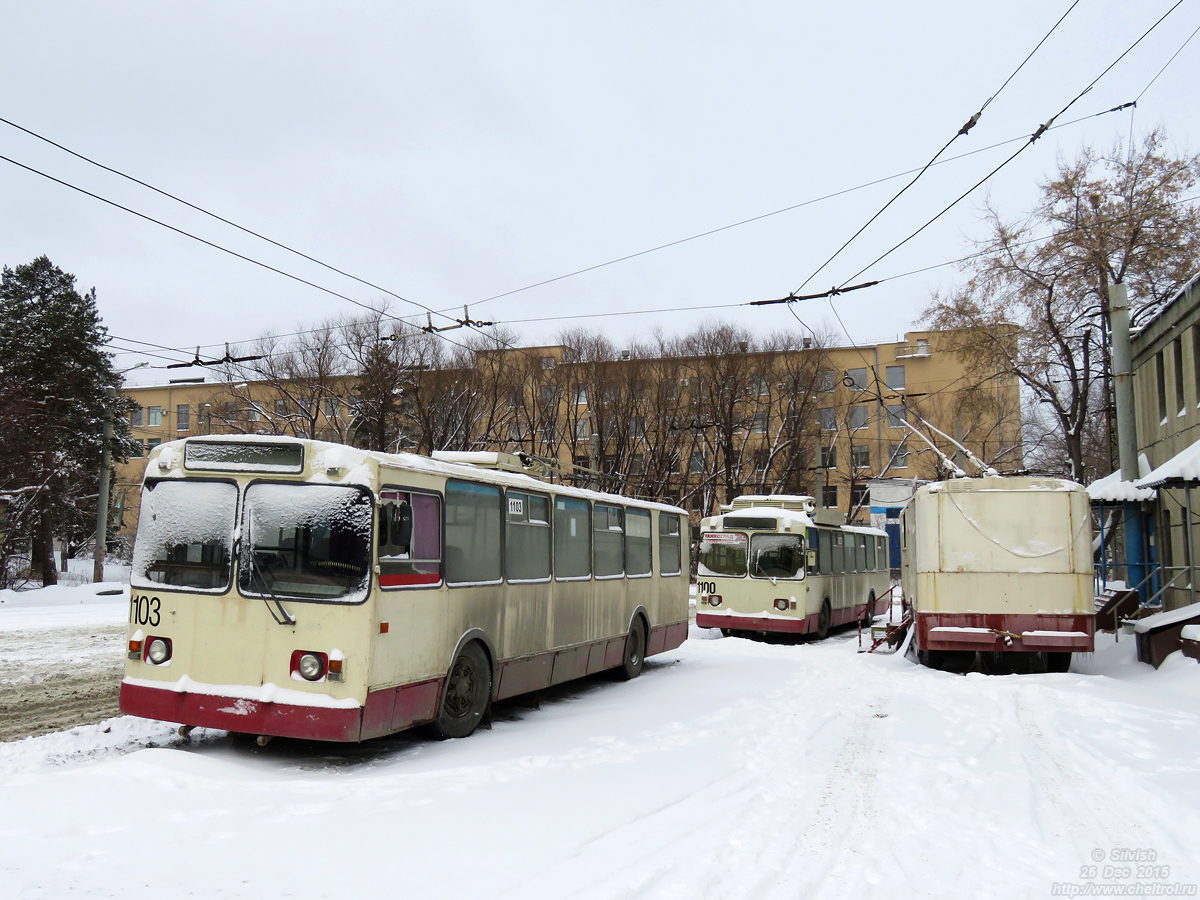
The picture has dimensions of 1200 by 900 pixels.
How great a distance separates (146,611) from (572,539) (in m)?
5.42

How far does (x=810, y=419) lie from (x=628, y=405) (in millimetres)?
9301

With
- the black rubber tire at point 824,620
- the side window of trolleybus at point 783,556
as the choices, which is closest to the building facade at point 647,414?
the black rubber tire at point 824,620

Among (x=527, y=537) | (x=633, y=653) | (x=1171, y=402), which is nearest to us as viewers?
(x=527, y=537)

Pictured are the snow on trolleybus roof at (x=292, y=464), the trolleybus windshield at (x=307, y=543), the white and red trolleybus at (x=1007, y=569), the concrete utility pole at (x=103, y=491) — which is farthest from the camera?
the concrete utility pole at (x=103, y=491)

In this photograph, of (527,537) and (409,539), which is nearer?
(409,539)

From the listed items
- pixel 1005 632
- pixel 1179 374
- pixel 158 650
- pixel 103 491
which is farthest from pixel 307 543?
pixel 103 491

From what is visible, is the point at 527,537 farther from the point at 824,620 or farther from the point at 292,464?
the point at 824,620

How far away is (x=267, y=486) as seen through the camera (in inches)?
316

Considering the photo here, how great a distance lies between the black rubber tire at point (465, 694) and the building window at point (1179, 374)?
18.1 meters

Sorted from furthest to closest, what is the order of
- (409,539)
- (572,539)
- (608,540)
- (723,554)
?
→ (723,554) → (608,540) → (572,539) → (409,539)

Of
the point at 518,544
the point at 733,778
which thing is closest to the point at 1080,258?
the point at 518,544

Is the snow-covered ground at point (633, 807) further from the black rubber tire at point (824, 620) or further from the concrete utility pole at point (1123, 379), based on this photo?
the black rubber tire at point (824, 620)

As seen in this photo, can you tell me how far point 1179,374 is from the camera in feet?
70.3

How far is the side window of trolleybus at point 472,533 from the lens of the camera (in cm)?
923
